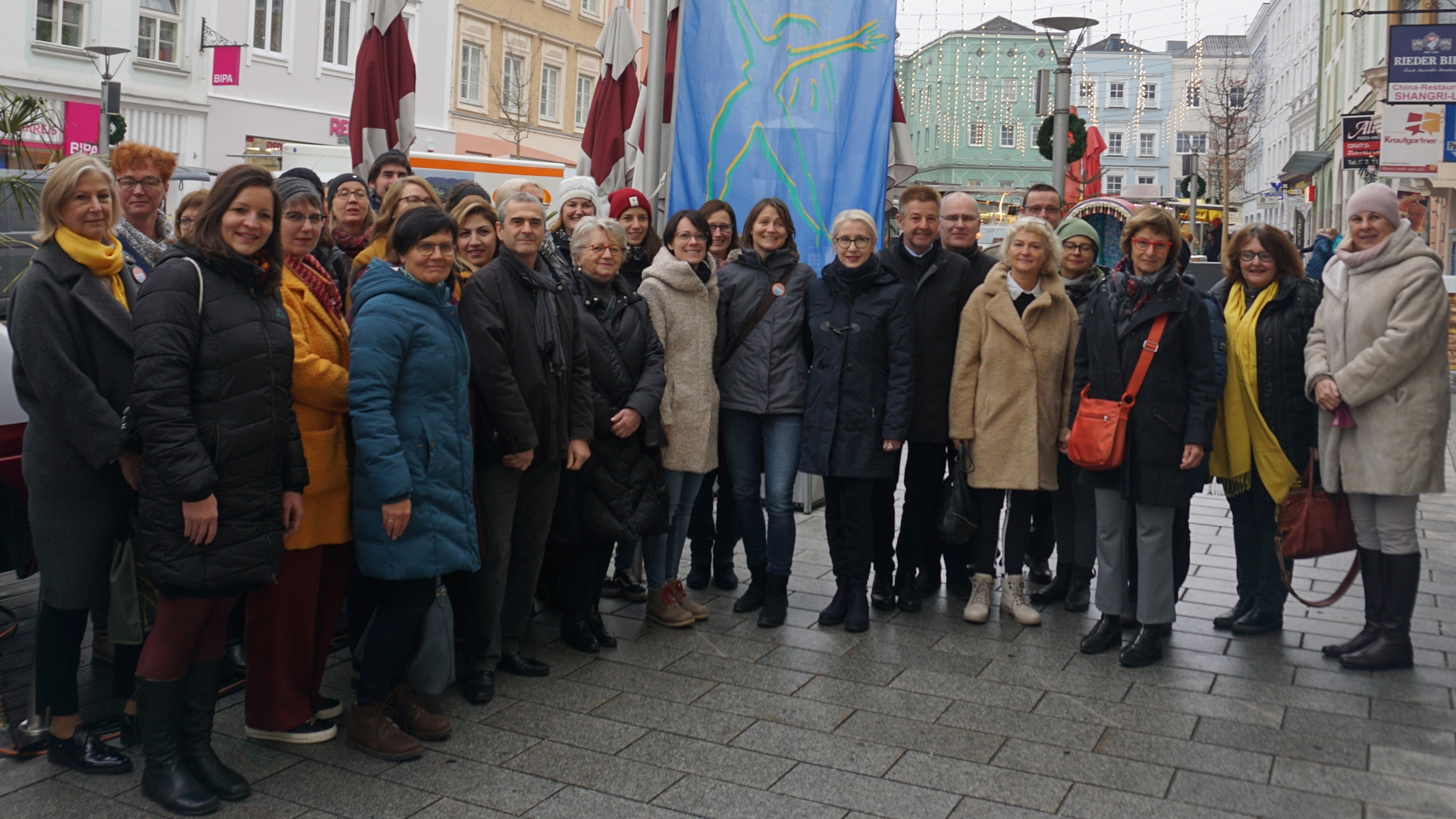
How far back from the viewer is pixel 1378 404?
225 inches

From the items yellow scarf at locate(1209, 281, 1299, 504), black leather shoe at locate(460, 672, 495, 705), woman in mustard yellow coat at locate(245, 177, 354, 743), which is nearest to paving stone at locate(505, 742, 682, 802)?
black leather shoe at locate(460, 672, 495, 705)

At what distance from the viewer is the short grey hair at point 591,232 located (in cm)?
565

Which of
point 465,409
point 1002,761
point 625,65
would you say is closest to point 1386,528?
point 1002,761

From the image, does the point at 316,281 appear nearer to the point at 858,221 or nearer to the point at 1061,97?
the point at 858,221

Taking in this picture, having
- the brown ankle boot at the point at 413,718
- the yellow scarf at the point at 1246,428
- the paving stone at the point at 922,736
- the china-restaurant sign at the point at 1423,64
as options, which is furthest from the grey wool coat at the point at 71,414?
the china-restaurant sign at the point at 1423,64

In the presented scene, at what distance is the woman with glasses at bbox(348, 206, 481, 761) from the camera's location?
169 inches

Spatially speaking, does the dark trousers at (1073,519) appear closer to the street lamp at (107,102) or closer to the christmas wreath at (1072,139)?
the christmas wreath at (1072,139)

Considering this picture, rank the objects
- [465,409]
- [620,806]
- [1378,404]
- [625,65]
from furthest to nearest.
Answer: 1. [625,65]
2. [1378,404]
3. [465,409]
4. [620,806]

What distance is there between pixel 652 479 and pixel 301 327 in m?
1.95

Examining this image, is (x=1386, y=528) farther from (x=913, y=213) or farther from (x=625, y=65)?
(x=625, y=65)

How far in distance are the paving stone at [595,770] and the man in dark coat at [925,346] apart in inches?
95.9

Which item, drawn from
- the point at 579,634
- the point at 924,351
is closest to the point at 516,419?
the point at 579,634

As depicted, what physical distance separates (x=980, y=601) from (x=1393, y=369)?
215 cm

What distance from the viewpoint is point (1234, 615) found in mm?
6348
